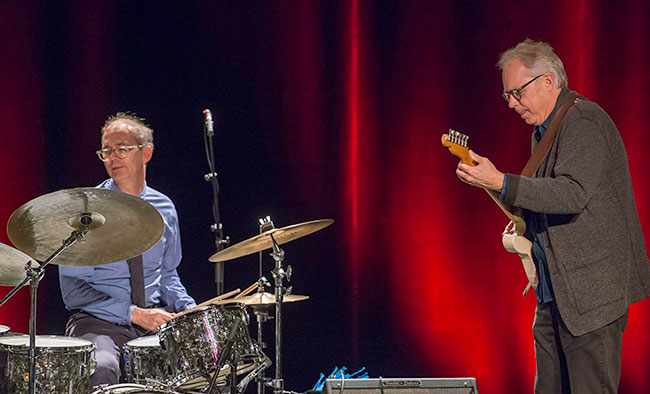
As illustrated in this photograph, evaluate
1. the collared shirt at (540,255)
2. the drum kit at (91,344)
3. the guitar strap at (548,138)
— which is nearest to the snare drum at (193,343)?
the drum kit at (91,344)

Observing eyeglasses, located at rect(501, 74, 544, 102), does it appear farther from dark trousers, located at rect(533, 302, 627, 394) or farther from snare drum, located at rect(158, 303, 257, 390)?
snare drum, located at rect(158, 303, 257, 390)

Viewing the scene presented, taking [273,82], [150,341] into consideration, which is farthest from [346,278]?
[150,341]

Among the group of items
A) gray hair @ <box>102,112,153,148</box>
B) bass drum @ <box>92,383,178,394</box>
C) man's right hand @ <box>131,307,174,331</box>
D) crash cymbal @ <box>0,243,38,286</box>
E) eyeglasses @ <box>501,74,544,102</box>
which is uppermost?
eyeglasses @ <box>501,74,544,102</box>

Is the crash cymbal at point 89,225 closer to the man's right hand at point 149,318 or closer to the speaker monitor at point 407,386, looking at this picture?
the man's right hand at point 149,318

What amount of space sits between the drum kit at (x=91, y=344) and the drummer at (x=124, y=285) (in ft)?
0.70

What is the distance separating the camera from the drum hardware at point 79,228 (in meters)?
2.69

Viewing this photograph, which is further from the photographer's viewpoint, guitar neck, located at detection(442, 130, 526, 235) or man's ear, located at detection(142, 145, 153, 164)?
man's ear, located at detection(142, 145, 153, 164)

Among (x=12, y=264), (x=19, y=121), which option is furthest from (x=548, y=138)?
(x=19, y=121)

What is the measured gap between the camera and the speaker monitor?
2.66 m

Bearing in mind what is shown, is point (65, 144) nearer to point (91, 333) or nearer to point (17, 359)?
point (91, 333)

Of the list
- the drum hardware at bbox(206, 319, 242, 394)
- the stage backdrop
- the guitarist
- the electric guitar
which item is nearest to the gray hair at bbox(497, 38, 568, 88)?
the guitarist

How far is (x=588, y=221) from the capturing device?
2559 mm

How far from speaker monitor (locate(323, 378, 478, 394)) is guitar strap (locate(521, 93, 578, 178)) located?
790mm

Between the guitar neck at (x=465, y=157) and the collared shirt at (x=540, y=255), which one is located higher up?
the guitar neck at (x=465, y=157)
